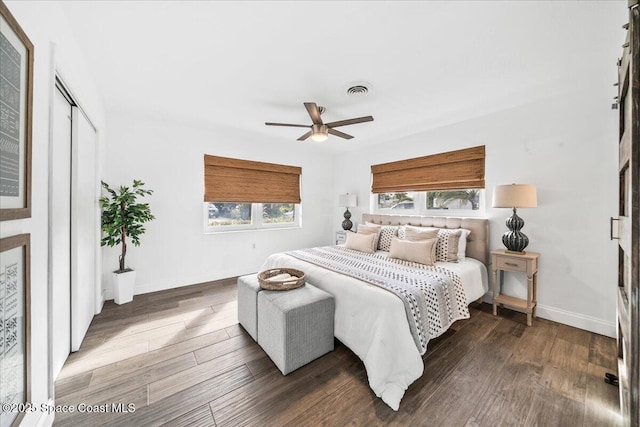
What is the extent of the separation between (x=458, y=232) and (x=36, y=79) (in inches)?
145

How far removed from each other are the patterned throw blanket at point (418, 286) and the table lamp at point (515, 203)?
0.89 meters

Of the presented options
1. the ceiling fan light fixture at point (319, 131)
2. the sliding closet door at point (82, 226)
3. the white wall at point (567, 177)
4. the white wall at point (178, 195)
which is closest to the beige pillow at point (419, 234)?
the white wall at point (567, 177)

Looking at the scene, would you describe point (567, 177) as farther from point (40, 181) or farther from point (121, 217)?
point (121, 217)

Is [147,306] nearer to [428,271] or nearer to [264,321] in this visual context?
[264,321]

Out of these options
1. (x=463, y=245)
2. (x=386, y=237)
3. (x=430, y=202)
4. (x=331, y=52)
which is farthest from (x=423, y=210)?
(x=331, y=52)

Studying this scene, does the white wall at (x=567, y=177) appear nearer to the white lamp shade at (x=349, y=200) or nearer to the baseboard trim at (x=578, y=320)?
the baseboard trim at (x=578, y=320)

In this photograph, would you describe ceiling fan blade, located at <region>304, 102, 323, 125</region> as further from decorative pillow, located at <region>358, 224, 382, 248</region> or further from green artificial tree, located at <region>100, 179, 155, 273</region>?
green artificial tree, located at <region>100, 179, 155, 273</region>

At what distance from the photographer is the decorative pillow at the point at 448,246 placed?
289 centimetres

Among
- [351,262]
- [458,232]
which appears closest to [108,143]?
[351,262]

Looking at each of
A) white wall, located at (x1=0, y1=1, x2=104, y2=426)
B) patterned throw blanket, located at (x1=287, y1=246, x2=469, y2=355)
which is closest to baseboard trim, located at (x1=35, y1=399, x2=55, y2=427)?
white wall, located at (x1=0, y1=1, x2=104, y2=426)

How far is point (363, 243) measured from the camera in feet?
11.3

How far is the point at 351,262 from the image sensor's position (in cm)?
274

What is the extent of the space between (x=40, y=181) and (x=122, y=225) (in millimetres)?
1916

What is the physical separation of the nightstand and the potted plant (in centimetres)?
410
